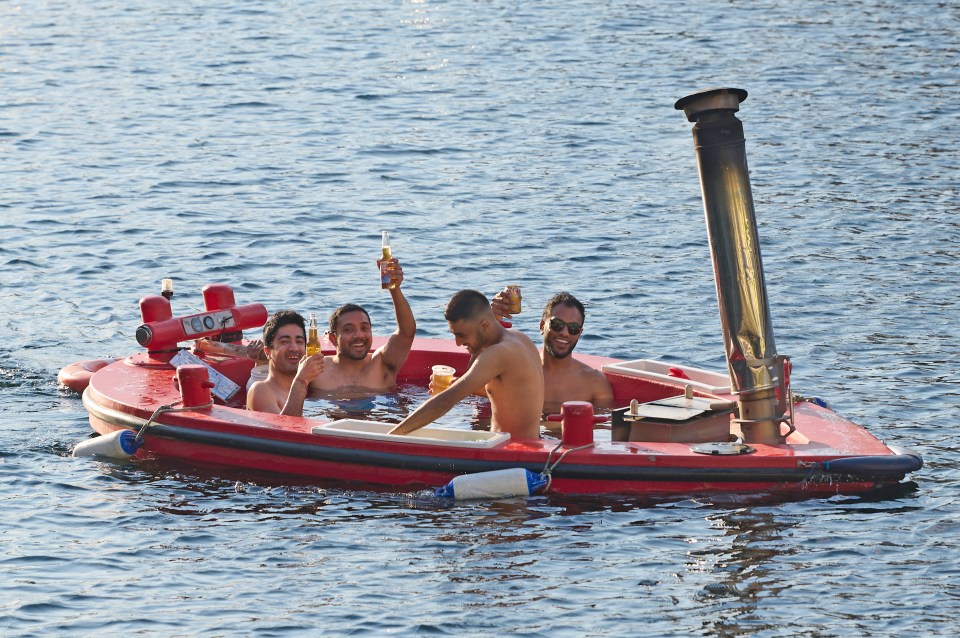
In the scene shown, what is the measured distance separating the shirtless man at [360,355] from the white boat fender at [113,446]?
1.83 metres

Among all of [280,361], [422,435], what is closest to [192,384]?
[280,361]

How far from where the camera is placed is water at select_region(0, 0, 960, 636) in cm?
833

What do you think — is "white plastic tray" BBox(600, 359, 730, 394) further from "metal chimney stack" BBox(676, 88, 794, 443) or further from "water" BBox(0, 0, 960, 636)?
"metal chimney stack" BBox(676, 88, 794, 443)

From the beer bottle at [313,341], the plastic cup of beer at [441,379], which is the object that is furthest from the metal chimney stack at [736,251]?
the beer bottle at [313,341]

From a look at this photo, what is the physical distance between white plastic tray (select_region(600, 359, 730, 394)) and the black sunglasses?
1.99 feet

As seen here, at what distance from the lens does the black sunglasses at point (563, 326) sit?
10.9 metres

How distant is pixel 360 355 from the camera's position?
11.6 meters

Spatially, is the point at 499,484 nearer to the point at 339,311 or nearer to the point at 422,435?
the point at 422,435

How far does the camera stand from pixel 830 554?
340 inches

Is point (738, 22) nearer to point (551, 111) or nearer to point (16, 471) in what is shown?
point (551, 111)

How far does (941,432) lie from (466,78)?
15900 millimetres

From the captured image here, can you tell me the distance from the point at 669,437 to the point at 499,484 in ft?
3.89

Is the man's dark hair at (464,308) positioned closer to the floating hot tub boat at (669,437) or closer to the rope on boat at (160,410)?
the floating hot tub boat at (669,437)

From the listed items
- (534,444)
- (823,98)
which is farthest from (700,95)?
(823,98)
